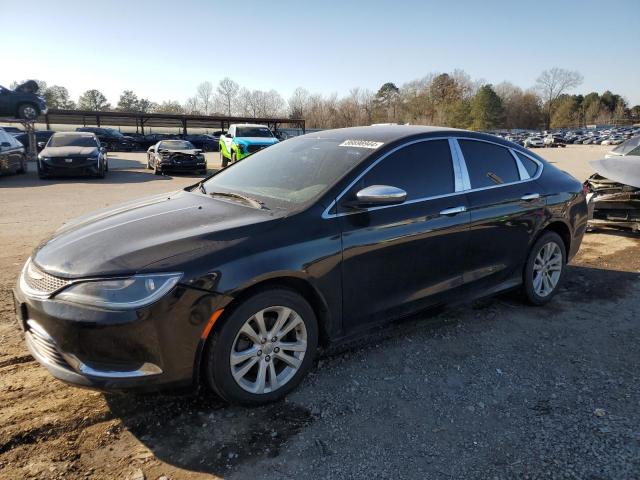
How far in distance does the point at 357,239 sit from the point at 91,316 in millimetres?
1671

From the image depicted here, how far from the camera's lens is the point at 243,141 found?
1803 centimetres

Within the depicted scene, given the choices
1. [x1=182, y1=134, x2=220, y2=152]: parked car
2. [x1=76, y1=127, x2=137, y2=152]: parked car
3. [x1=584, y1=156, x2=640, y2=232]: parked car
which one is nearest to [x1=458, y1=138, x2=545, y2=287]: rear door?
[x1=584, y1=156, x2=640, y2=232]: parked car

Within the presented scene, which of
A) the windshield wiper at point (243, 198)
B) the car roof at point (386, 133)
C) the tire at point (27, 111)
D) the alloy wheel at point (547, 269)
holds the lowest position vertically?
the alloy wheel at point (547, 269)

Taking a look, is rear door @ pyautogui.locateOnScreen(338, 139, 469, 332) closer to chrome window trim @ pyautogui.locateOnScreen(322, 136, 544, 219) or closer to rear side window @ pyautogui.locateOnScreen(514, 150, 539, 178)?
chrome window trim @ pyautogui.locateOnScreen(322, 136, 544, 219)

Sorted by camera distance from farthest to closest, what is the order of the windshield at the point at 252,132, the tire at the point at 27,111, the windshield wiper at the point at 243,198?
the tire at the point at 27,111
the windshield at the point at 252,132
the windshield wiper at the point at 243,198

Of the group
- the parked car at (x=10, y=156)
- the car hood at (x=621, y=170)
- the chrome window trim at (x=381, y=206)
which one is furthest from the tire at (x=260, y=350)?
the parked car at (x=10, y=156)

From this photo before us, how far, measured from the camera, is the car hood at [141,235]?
256 cm

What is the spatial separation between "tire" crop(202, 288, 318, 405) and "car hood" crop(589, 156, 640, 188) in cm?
657

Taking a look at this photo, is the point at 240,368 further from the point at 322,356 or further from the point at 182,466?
the point at 322,356

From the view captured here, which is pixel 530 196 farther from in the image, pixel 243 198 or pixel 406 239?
pixel 243 198

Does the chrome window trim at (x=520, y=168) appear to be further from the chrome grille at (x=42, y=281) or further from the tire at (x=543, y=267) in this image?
the chrome grille at (x=42, y=281)

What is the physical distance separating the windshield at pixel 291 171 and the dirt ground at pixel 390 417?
1.29 meters

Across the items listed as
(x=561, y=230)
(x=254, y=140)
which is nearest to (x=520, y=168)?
(x=561, y=230)

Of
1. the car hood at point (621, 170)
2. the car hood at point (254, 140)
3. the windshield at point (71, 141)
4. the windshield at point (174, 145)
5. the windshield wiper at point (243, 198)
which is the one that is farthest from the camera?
the windshield at point (174, 145)
